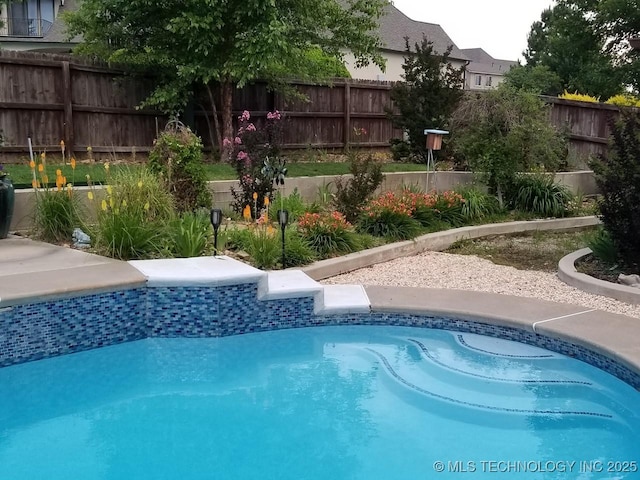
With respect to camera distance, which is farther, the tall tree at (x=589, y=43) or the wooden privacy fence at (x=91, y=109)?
the tall tree at (x=589, y=43)

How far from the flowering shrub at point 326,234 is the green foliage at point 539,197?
4.33 metres

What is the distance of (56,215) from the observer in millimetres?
7250

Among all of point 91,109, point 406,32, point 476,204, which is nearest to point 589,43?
point 406,32

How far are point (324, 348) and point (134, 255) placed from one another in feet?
7.23

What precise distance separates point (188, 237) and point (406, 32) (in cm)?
3052

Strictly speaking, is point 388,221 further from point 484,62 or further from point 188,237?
point 484,62

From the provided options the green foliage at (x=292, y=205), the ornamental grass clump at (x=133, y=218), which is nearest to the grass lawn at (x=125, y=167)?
the ornamental grass clump at (x=133, y=218)

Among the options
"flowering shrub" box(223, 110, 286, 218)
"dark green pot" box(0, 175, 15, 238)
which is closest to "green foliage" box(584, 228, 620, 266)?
"flowering shrub" box(223, 110, 286, 218)

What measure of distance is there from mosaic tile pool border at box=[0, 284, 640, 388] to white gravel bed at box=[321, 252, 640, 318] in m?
1.10

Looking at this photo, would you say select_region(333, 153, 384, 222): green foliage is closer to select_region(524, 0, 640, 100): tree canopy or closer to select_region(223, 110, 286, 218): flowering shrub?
select_region(223, 110, 286, 218): flowering shrub

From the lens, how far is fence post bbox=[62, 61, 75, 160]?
11812 mm

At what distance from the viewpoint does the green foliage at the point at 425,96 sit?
14078 millimetres

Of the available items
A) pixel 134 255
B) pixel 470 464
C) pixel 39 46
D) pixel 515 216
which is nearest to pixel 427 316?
pixel 470 464

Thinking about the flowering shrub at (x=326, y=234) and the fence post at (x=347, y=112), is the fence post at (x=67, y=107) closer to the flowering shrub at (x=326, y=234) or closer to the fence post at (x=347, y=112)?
the flowering shrub at (x=326, y=234)
